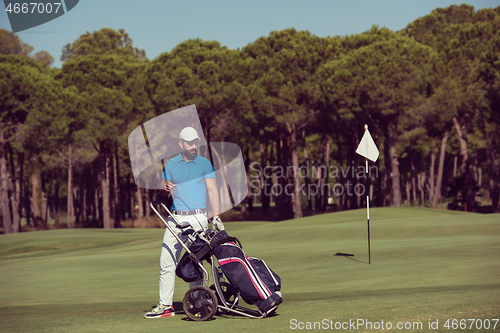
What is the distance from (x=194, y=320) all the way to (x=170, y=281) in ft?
2.42

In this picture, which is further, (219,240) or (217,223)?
(217,223)

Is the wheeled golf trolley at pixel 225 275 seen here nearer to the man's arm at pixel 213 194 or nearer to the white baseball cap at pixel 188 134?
the man's arm at pixel 213 194

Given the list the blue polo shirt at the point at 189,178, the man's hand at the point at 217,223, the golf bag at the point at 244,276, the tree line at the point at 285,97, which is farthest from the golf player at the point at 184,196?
the tree line at the point at 285,97

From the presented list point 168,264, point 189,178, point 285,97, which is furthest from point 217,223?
point 285,97

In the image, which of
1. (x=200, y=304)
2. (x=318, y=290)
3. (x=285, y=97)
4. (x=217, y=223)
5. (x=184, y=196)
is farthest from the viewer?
(x=285, y=97)

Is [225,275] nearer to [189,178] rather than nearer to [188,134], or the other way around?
[189,178]

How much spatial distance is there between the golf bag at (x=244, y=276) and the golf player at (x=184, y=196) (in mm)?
477

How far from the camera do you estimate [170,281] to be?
22.3 ft

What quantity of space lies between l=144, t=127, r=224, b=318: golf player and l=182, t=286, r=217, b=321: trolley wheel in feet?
1.25

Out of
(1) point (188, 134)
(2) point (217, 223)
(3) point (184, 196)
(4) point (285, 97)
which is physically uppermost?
(4) point (285, 97)

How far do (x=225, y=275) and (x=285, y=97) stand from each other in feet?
117

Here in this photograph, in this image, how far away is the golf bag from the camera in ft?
20.1

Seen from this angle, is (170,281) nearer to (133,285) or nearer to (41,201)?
(133,285)

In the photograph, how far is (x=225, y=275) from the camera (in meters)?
→ 6.20
